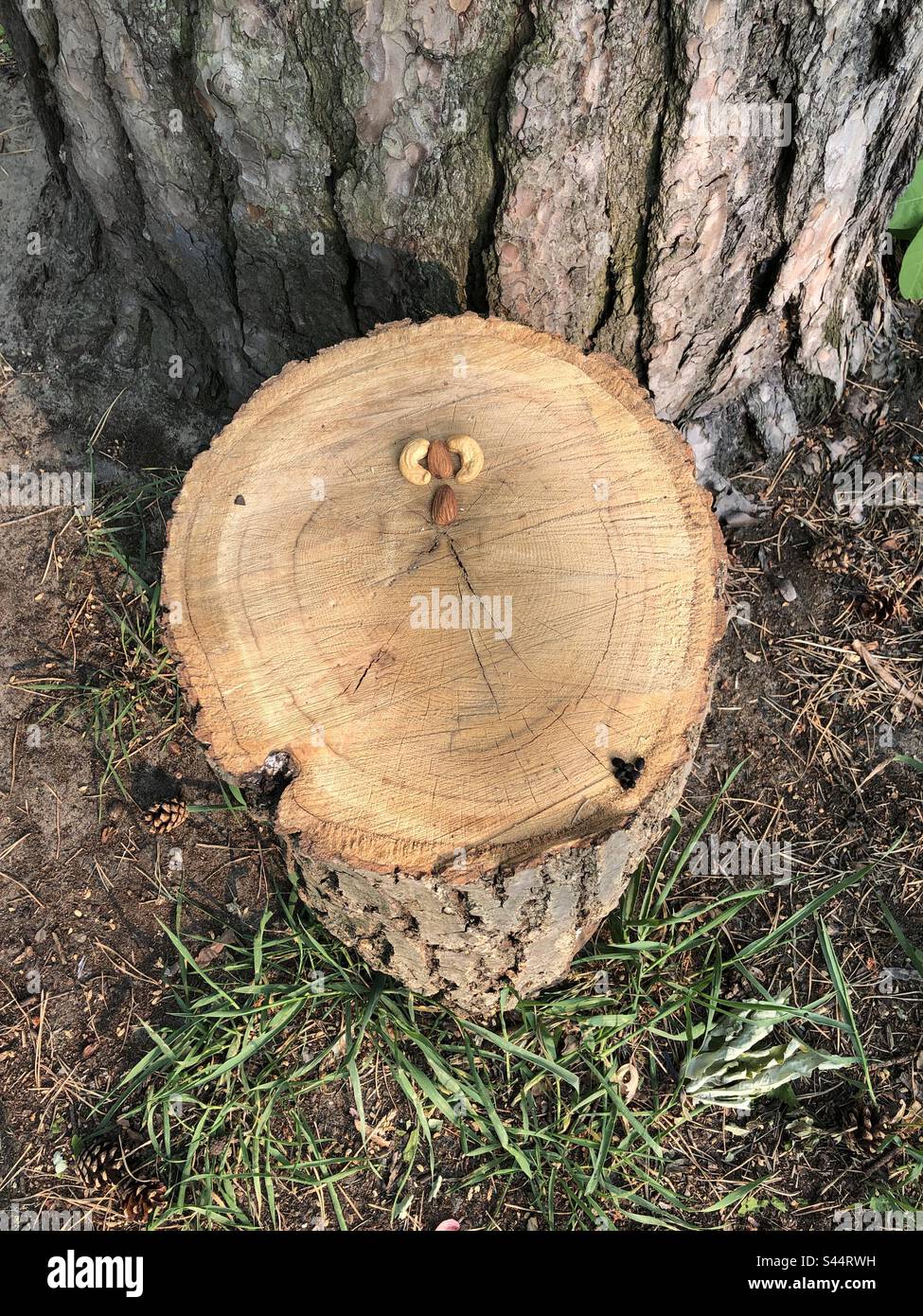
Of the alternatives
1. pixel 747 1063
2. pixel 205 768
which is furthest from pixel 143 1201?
pixel 747 1063

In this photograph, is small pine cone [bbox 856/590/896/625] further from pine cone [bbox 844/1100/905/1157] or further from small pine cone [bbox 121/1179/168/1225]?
small pine cone [bbox 121/1179/168/1225]

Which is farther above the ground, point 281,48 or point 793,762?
point 281,48

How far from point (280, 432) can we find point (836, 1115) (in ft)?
6.93

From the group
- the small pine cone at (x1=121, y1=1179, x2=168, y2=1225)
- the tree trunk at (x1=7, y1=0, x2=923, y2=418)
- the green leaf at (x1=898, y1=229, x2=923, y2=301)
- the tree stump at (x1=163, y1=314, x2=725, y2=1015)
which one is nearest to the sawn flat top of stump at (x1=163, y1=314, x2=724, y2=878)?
the tree stump at (x1=163, y1=314, x2=725, y2=1015)

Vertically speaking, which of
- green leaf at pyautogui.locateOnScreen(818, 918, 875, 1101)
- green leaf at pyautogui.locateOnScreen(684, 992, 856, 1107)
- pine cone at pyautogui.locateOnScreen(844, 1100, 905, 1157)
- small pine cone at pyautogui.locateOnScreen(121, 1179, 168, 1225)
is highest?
green leaf at pyautogui.locateOnScreen(818, 918, 875, 1101)

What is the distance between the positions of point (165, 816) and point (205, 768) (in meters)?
0.20

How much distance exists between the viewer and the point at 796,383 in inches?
125

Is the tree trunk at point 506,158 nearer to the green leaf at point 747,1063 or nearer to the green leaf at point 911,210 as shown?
the green leaf at point 911,210

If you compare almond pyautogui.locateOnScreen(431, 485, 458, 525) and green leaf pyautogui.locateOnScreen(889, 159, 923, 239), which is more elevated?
green leaf pyautogui.locateOnScreen(889, 159, 923, 239)

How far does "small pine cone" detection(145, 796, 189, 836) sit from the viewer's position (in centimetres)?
277

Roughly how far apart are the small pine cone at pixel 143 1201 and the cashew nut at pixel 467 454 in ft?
5.96

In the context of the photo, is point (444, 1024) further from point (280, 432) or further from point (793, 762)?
point (280, 432)

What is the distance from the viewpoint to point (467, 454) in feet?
6.70

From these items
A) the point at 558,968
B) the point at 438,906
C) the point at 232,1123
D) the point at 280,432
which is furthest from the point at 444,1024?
the point at 280,432
